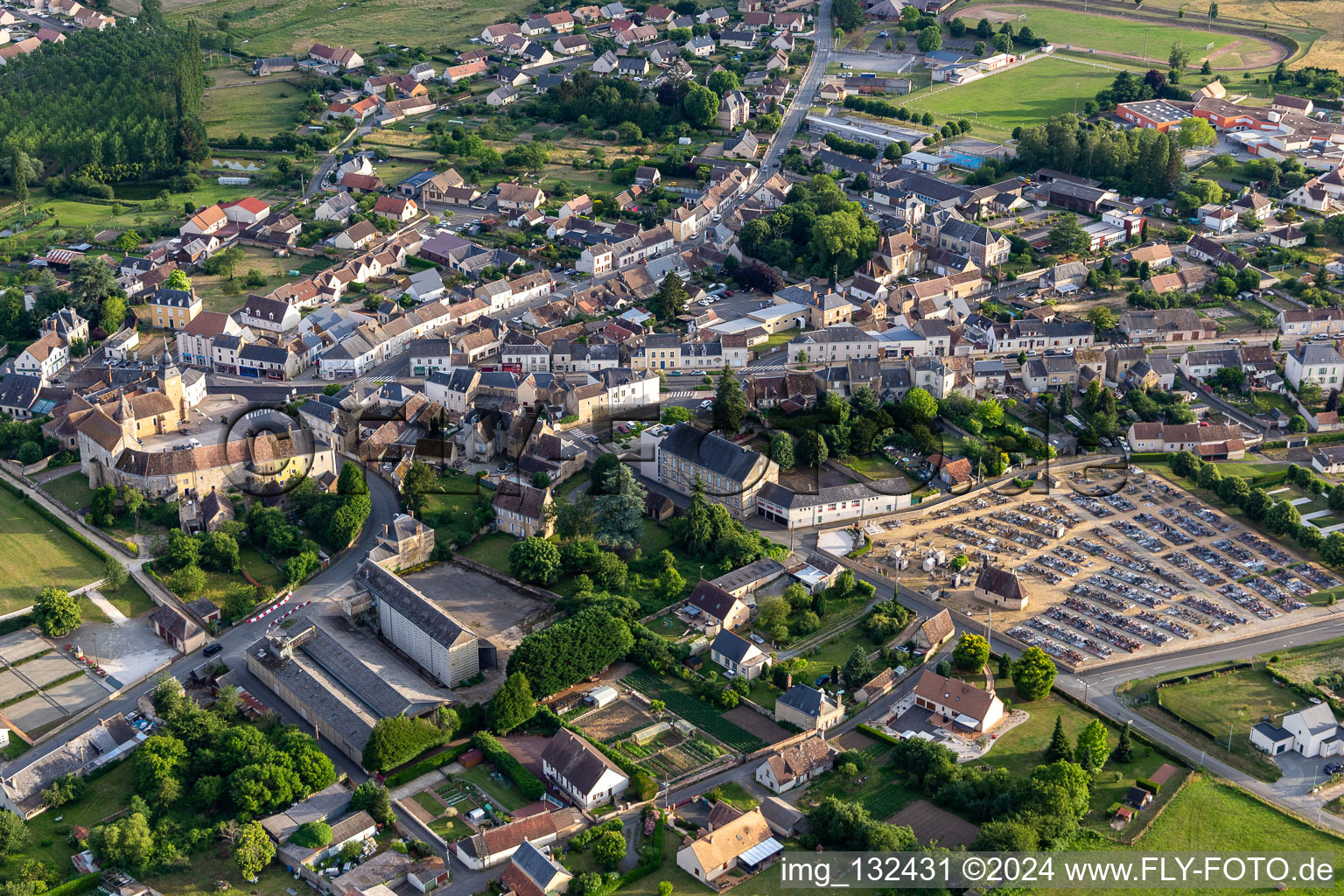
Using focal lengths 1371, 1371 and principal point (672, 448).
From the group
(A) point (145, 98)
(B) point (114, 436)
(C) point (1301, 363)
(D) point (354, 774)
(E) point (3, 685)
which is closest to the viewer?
(D) point (354, 774)

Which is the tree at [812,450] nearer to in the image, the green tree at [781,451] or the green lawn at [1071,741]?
the green tree at [781,451]

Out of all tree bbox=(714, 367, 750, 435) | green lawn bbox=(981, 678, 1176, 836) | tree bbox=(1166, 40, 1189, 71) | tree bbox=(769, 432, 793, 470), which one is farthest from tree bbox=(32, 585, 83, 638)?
tree bbox=(1166, 40, 1189, 71)

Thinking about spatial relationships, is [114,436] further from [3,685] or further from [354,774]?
[354,774]

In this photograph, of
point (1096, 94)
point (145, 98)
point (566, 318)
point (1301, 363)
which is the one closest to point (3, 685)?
point (566, 318)

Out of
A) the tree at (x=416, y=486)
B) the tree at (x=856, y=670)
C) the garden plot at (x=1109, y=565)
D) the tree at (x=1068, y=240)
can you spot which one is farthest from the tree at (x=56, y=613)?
the tree at (x=1068, y=240)

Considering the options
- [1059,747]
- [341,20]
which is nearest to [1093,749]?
[1059,747]
